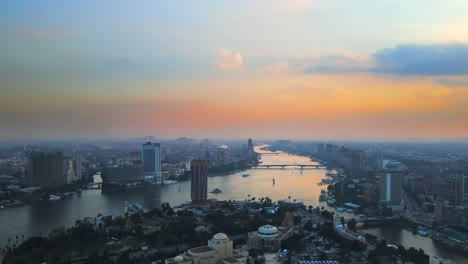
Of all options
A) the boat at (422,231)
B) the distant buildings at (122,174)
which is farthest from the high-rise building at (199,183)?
the boat at (422,231)

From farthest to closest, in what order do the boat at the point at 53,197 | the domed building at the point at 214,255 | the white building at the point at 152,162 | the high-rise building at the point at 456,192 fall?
the white building at the point at 152,162 < the boat at the point at 53,197 < the high-rise building at the point at 456,192 < the domed building at the point at 214,255

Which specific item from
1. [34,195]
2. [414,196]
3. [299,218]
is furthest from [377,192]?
[34,195]

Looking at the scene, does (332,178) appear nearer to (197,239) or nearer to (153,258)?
(197,239)

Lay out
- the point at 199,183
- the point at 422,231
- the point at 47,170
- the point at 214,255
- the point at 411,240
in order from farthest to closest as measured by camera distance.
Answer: the point at 47,170 < the point at 199,183 < the point at 422,231 < the point at 411,240 < the point at 214,255

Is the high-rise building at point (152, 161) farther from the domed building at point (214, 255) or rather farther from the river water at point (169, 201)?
the domed building at point (214, 255)

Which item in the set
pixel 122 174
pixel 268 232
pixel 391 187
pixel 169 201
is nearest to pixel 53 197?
pixel 169 201

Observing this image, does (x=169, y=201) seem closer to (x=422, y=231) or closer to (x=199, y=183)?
(x=199, y=183)

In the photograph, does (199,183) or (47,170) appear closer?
(199,183)
